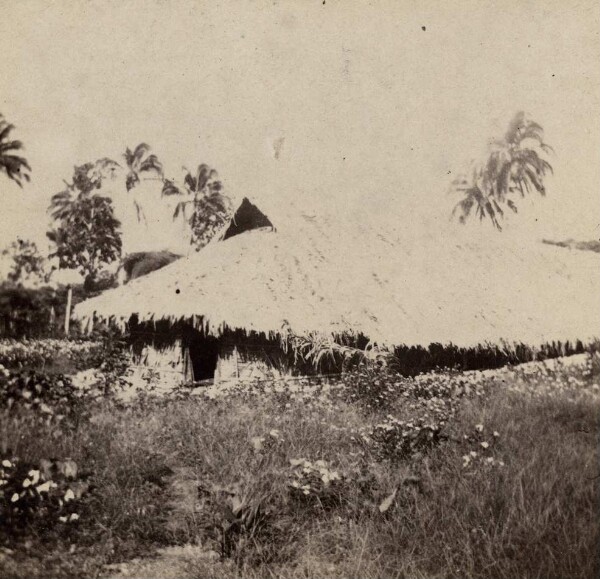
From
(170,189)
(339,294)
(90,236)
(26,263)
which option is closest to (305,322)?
(339,294)

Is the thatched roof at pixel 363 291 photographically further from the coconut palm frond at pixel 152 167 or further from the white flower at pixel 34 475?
the coconut palm frond at pixel 152 167

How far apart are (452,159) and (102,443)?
17.1 ft

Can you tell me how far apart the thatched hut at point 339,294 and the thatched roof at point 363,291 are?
0.6 inches

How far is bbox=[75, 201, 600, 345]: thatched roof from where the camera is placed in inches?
250

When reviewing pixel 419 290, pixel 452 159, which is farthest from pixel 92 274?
pixel 452 159

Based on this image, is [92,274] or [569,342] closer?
[569,342]

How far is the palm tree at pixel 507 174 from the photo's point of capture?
5461 millimetres

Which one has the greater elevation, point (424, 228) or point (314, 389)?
point (424, 228)

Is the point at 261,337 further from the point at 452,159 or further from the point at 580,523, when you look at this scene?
the point at 580,523

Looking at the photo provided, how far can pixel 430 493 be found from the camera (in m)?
3.52

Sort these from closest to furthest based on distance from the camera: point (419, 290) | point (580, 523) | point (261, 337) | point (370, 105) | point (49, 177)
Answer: point (580, 523) → point (49, 177) → point (370, 105) → point (261, 337) → point (419, 290)

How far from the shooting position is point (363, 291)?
23.1ft

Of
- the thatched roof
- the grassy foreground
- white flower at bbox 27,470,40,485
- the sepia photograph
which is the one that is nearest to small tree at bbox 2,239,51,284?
the sepia photograph

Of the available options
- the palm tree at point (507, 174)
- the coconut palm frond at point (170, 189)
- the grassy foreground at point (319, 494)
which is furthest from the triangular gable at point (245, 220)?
the coconut palm frond at point (170, 189)
